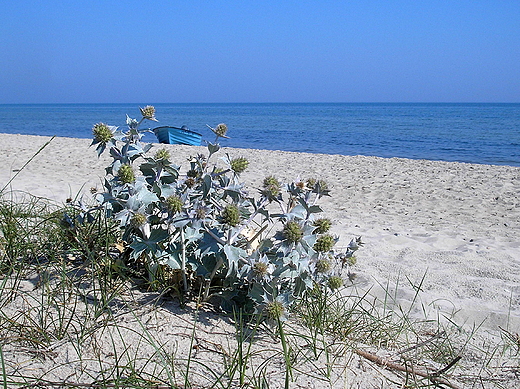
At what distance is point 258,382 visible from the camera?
171 cm

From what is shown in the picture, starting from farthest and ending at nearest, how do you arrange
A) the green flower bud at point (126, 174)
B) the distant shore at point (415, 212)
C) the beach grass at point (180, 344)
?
the distant shore at point (415, 212)
the green flower bud at point (126, 174)
the beach grass at point (180, 344)

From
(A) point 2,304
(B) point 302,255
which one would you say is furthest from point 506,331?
(A) point 2,304

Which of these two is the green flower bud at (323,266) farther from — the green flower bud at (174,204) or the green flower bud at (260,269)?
the green flower bud at (174,204)

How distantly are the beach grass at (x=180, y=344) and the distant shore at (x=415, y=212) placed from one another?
0.70 meters

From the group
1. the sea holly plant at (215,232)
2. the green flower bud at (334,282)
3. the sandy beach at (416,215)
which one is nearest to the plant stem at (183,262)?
the sea holly plant at (215,232)

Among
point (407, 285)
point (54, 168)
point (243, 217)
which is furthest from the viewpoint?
point (54, 168)

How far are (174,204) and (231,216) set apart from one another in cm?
25

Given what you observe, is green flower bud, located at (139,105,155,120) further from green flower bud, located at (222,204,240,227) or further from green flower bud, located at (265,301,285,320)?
green flower bud, located at (265,301,285,320)

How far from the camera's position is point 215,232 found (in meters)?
2.17

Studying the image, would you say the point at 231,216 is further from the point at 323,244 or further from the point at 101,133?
the point at 101,133

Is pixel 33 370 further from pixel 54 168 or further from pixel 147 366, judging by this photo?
pixel 54 168

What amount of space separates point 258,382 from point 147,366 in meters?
0.44

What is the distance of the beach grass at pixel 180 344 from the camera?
5.74 ft

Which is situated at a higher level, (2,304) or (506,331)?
(2,304)
